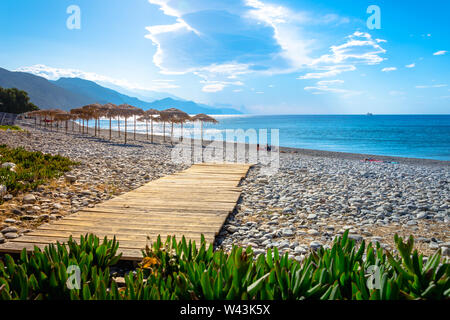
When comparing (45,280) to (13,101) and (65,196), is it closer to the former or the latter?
(65,196)

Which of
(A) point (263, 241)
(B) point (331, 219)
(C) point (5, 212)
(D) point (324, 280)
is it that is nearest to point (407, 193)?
(B) point (331, 219)

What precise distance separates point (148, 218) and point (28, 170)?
425cm

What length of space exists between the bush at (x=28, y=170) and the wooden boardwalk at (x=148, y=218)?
2070 mm

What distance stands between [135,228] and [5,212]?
8.05 feet

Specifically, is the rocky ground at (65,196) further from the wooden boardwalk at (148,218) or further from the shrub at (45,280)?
the shrub at (45,280)

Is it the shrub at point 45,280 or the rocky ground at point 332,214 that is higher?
the shrub at point 45,280

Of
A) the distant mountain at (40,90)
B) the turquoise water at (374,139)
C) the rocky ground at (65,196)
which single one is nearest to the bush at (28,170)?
the rocky ground at (65,196)

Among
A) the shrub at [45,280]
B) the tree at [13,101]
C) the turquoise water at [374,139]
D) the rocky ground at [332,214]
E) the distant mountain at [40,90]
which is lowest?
the rocky ground at [332,214]

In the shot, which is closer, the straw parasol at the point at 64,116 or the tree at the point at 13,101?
the straw parasol at the point at 64,116

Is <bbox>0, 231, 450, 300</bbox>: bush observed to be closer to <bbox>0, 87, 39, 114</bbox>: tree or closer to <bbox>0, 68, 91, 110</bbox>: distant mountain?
<bbox>0, 87, 39, 114</bbox>: tree

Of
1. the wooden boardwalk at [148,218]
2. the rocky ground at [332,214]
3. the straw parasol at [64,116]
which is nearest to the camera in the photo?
the wooden boardwalk at [148,218]

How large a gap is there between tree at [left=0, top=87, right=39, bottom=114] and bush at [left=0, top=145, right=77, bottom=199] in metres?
53.8

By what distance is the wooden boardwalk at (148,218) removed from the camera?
3.54 m

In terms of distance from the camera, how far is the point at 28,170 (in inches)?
267
